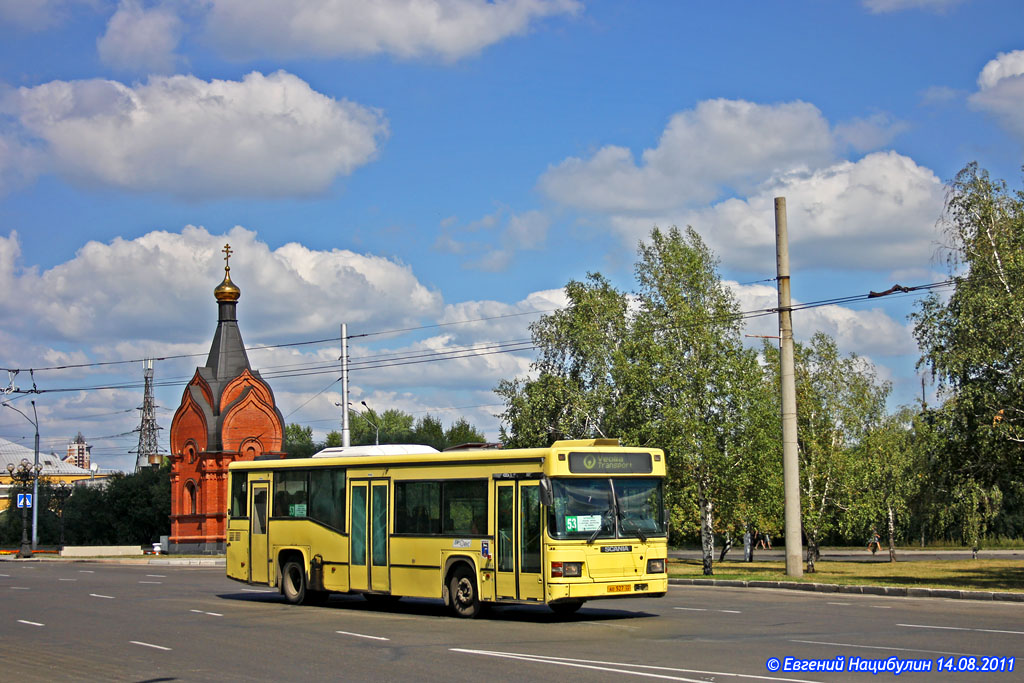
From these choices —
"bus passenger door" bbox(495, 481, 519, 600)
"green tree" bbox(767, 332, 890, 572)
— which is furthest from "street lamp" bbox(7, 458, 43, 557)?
"bus passenger door" bbox(495, 481, 519, 600)

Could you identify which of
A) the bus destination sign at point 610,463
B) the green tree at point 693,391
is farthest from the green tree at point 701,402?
the bus destination sign at point 610,463

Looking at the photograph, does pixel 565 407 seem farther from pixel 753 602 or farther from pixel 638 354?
pixel 753 602

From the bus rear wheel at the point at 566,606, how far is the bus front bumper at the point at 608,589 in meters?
0.40

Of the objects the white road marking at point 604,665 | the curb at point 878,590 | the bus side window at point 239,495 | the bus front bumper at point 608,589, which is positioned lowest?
the curb at point 878,590

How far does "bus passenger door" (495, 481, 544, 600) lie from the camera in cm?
1811

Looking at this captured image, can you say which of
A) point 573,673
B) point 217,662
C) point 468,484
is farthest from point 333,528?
point 573,673

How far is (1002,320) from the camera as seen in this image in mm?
26969

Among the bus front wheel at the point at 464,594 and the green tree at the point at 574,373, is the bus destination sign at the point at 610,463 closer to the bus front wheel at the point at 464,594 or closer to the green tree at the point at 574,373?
the bus front wheel at the point at 464,594

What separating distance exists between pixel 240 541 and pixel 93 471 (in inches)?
5646

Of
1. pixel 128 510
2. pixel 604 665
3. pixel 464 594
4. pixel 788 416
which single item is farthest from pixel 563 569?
pixel 128 510

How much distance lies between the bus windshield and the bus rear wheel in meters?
1.20

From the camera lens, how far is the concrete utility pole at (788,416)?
94.6ft

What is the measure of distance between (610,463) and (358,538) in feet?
18.5

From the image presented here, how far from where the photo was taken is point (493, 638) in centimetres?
1592
